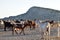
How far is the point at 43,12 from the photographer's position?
126125 millimetres

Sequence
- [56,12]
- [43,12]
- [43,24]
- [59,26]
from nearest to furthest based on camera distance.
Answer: [43,24]
[59,26]
[56,12]
[43,12]

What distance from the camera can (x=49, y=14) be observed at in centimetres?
11706

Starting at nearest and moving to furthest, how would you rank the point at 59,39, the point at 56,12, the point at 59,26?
the point at 59,39 → the point at 59,26 → the point at 56,12

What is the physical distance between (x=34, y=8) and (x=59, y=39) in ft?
363

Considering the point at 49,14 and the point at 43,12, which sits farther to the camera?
the point at 43,12

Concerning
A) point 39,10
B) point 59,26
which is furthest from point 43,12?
point 59,26

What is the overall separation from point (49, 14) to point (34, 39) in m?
95.7

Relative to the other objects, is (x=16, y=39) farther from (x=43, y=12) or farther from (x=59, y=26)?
(x=43, y=12)

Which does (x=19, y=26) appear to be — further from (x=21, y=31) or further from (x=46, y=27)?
(x=46, y=27)

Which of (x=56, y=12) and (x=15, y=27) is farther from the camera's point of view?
(x=56, y=12)

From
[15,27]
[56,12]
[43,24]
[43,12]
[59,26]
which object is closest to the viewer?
[43,24]

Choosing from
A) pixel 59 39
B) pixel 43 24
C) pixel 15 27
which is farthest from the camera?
pixel 15 27

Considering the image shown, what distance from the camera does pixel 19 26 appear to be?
2811cm

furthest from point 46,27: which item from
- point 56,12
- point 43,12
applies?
point 43,12
